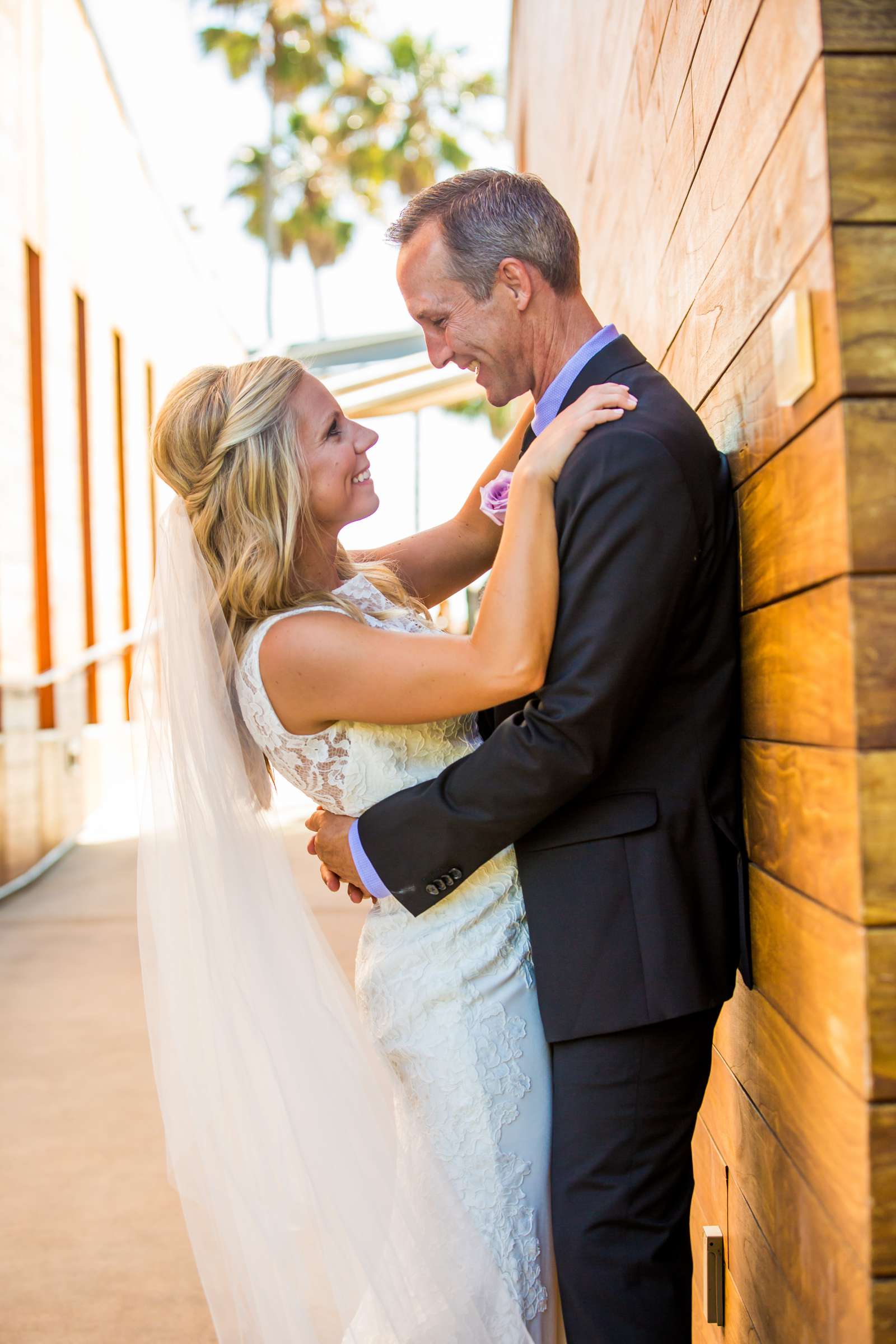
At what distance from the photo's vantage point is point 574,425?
67.3 inches

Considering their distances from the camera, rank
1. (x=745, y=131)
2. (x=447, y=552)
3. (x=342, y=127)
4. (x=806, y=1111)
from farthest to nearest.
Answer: (x=342, y=127) → (x=447, y=552) → (x=745, y=131) → (x=806, y=1111)

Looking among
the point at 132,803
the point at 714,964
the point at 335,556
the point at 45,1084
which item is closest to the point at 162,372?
the point at 132,803

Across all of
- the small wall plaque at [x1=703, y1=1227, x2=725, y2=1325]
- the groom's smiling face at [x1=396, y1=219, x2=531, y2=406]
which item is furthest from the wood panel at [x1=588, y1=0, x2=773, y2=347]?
the small wall plaque at [x1=703, y1=1227, x2=725, y2=1325]

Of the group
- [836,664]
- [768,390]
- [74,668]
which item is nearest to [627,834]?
[836,664]

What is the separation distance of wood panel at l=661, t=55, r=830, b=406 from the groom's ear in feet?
0.96

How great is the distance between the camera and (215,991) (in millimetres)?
2072

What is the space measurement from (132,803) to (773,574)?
8.40 meters

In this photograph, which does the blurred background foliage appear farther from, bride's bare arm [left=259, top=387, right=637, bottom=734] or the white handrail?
bride's bare arm [left=259, top=387, right=637, bottom=734]

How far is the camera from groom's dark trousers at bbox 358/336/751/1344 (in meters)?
1.62

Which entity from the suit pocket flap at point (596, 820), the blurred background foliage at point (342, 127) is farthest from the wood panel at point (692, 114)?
the blurred background foliage at point (342, 127)

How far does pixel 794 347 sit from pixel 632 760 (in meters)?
0.66

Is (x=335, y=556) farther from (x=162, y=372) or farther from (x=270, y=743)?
(x=162, y=372)

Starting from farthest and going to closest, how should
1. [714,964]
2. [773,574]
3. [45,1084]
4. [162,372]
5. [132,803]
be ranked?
[162,372]
[132,803]
[45,1084]
[714,964]
[773,574]

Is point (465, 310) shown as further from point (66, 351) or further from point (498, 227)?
point (66, 351)
